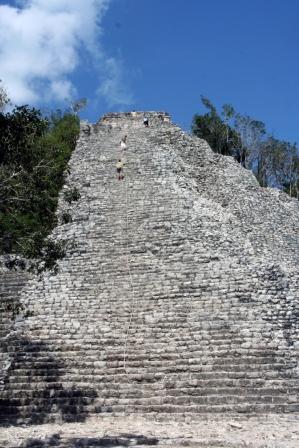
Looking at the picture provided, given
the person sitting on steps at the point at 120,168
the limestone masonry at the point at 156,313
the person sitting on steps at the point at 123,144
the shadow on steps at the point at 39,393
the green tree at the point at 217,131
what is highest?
the green tree at the point at 217,131

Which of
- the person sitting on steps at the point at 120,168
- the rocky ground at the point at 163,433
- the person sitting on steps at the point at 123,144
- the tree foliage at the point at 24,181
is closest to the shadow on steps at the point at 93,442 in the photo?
the rocky ground at the point at 163,433

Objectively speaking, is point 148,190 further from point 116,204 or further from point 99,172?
point 99,172

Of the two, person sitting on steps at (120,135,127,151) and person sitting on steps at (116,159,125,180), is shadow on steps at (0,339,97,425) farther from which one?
person sitting on steps at (120,135,127,151)

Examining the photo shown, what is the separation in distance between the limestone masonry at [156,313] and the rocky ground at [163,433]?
0.31 metres

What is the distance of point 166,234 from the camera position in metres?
14.2

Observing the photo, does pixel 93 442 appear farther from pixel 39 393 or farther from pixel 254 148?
→ pixel 254 148

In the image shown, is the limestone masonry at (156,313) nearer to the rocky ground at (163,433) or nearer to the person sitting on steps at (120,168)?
the rocky ground at (163,433)

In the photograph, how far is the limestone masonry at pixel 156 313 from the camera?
30.7 feet

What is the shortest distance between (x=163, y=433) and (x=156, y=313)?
11.4 feet

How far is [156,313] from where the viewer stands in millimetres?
11297

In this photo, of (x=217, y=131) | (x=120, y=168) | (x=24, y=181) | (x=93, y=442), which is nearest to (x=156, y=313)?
(x=93, y=442)

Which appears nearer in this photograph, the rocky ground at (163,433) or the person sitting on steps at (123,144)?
the rocky ground at (163,433)

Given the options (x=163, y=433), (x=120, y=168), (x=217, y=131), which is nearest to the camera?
(x=163, y=433)

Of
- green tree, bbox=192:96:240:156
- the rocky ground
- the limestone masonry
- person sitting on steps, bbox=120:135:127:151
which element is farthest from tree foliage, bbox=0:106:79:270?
green tree, bbox=192:96:240:156
